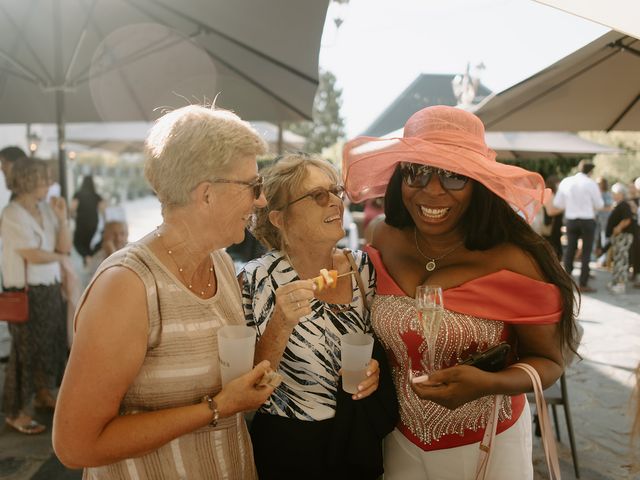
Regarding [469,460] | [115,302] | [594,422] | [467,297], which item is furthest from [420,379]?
[594,422]

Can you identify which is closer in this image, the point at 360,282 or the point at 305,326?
the point at 305,326

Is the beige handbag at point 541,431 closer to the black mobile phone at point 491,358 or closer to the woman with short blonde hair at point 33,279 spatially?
the black mobile phone at point 491,358

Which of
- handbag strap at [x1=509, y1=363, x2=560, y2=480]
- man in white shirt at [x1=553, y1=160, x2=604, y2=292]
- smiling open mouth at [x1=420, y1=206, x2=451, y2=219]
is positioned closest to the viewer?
handbag strap at [x1=509, y1=363, x2=560, y2=480]

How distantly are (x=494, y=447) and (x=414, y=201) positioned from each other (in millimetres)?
1120

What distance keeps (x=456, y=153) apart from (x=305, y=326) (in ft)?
3.22

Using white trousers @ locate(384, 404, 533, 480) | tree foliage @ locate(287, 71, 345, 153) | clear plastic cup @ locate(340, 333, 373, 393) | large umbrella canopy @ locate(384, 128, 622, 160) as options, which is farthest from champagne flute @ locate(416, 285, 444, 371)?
tree foliage @ locate(287, 71, 345, 153)

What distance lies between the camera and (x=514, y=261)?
2.19m

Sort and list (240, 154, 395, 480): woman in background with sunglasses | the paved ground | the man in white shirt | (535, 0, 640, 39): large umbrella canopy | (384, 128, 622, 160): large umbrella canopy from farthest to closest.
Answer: (384, 128, 622, 160): large umbrella canopy < the man in white shirt < the paved ground < (240, 154, 395, 480): woman in background with sunglasses < (535, 0, 640, 39): large umbrella canopy

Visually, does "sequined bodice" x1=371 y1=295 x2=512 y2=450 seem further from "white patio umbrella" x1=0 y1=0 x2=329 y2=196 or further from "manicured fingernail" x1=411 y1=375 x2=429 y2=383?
"white patio umbrella" x1=0 y1=0 x2=329 y2=196

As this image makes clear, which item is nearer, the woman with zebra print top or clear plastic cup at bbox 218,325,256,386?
clear plastic cup at bbox 218,325,256,386

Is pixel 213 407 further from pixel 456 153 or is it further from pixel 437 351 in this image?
pixel 456 153

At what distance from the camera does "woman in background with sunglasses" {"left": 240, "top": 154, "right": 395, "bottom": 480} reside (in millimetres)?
2117

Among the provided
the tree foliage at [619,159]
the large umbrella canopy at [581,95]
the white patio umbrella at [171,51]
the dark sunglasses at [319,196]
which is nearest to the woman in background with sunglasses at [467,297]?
the dark sunglasses at [319,196]

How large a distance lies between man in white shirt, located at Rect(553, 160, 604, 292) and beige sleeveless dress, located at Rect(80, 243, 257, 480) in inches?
418
